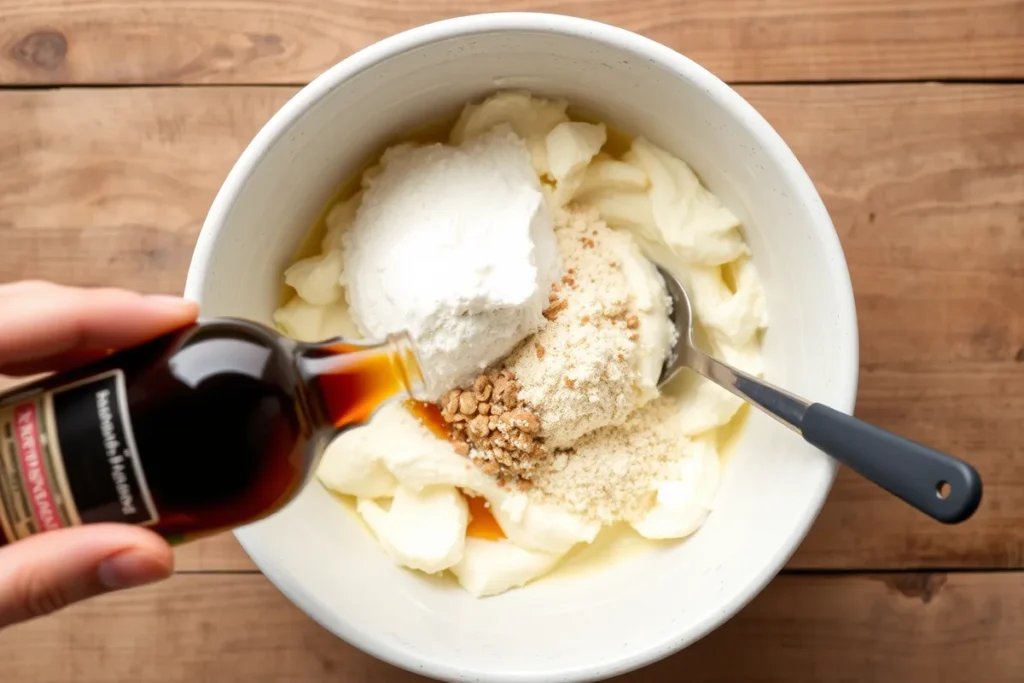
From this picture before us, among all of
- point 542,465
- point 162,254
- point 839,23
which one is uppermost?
point 839,23

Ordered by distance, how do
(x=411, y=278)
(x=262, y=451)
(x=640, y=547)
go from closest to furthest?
(x=262, y=451), (x=411, y=278), (x=640, y=547)

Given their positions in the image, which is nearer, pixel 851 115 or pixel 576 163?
pixel 576 163

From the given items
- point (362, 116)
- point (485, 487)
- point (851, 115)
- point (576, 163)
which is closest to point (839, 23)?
point (851, 115)

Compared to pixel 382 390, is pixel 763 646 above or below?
below

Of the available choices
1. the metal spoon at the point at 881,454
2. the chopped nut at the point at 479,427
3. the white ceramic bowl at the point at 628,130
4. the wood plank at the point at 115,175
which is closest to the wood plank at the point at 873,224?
the wood plank at the point at 115,175

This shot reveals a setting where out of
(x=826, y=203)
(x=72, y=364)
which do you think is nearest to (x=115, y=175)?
(x=72, y=364)

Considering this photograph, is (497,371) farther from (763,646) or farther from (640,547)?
(763,646)

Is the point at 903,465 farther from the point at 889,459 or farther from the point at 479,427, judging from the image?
the point at 479,427
